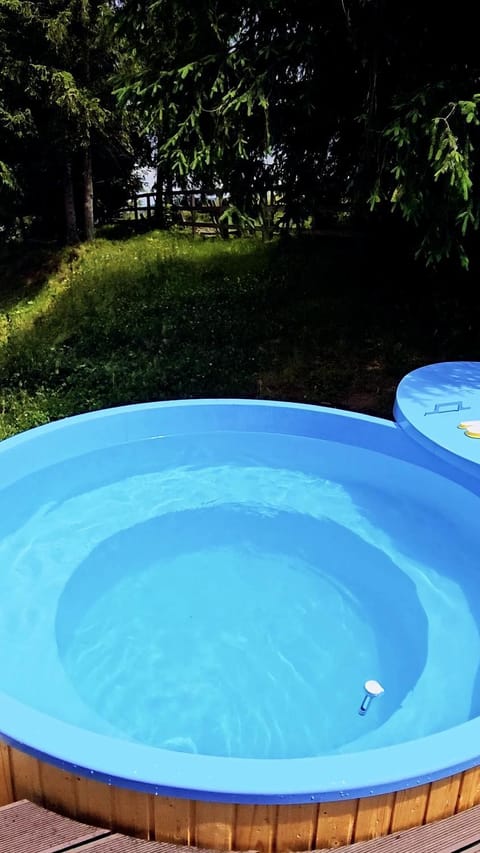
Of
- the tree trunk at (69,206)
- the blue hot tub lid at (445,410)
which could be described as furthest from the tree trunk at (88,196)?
the blue hot tub lid at (445,410)

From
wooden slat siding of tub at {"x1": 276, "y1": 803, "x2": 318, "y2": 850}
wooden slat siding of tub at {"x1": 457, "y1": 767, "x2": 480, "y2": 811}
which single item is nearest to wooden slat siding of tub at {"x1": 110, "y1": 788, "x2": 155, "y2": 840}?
wooden slat siding of tub at {"x1": 276, "y1": 803, "x2": 318, "y2": 850}

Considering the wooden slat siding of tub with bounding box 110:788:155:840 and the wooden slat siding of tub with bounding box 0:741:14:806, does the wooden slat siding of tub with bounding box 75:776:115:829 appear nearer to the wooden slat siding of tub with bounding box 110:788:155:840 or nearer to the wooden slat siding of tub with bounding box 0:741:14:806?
the wooden slat siding of tub with bounding box 110:788:155:840

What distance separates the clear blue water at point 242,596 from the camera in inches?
136

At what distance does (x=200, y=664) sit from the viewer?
12.6ft

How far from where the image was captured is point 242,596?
444 cm

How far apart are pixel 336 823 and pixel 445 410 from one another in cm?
426

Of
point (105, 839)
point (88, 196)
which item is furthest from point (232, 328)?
point (105, 839)

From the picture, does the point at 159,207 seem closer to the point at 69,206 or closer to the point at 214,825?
the point at 69,206

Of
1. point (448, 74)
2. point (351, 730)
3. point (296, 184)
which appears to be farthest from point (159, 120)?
point (351, 730)

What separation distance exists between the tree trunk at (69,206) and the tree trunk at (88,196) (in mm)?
297

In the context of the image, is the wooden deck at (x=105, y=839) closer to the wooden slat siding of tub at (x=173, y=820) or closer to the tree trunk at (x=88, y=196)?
the wooden slat siding of tub at (x=173, y=820)

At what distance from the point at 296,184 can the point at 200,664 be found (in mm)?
7015

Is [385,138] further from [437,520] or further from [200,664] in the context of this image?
[200,664]

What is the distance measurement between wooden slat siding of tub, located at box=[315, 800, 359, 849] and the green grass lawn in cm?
572
